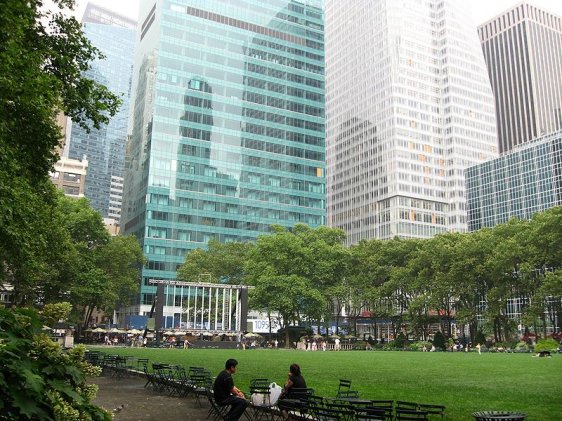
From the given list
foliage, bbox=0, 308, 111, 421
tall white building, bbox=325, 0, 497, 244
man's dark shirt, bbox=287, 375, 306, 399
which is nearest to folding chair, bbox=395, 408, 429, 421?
man's dark shirt, bbox=287, 375, 306, 399

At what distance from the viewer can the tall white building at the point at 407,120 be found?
503 feet

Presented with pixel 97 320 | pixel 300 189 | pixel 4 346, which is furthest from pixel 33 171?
pixel 97 320

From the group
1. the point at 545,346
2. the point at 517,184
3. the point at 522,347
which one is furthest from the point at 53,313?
the point at 517,184

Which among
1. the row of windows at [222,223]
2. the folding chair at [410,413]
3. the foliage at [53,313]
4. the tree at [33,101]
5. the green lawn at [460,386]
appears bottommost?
the green lawn at [460,386]

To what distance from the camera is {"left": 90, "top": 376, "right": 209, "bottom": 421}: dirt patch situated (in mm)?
13414

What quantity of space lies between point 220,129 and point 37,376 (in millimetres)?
116212

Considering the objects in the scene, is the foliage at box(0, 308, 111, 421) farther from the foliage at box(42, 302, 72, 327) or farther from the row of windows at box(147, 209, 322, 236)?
the row of windows at box(147, 209, 322, 236)

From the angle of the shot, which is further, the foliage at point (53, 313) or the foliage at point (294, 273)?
the foliage at point (294, 273)

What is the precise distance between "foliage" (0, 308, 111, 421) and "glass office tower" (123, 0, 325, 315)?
10257 centimetres

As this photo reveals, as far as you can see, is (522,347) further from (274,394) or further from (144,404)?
(144,404)

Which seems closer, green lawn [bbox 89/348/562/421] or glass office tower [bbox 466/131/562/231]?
green lawn [bbox 89/348/562/421]

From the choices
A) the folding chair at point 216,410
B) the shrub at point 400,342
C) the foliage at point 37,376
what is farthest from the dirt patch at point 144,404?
the shrub at point 400,342

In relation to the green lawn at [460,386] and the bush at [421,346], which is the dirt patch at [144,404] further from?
the bush at [421,346]

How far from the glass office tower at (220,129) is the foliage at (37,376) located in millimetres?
102566
